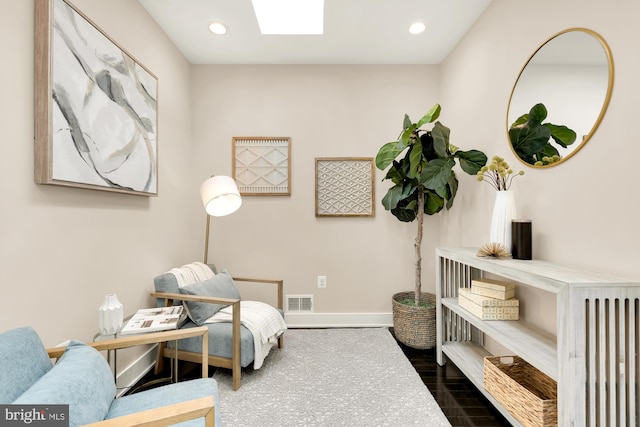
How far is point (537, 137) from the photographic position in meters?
1.76

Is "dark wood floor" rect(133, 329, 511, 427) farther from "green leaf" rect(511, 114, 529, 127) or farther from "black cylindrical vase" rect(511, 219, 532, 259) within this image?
"green leaf" rect(511, 114, 529, 127)

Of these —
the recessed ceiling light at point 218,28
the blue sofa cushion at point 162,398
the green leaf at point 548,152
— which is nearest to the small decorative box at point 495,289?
the green leaf at point 548,152

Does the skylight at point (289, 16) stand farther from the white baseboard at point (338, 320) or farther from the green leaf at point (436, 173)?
the white baseboard at point (338, 320)

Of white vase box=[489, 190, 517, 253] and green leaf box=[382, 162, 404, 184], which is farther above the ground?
green leaf box=[382, 162, 404, 184]

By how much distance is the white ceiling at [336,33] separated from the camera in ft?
7.31

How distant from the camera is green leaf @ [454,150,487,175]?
7.27ft

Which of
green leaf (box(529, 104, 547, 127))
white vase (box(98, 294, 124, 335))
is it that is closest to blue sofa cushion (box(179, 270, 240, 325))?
white vase (box(98, 294, 124, 335))

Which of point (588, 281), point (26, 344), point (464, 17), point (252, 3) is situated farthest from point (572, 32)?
point (26, 344)

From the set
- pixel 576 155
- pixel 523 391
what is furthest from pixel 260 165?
pixel 523 391

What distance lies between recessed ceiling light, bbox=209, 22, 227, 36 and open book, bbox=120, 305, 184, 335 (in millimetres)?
2325

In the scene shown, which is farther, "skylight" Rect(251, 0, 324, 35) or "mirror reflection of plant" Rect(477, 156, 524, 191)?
"skylight" Rect(251, 0, 324, 35)

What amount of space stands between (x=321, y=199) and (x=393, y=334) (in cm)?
158

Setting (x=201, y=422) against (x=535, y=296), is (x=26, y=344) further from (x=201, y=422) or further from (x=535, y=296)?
(x=535, y=296)

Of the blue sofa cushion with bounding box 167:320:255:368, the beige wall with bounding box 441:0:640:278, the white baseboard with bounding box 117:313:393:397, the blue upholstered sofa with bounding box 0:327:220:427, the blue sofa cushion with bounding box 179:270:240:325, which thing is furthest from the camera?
the white baseboard with bounding box 117:313:393:397
